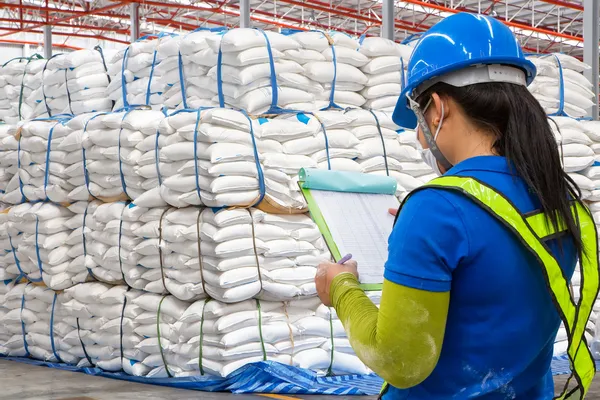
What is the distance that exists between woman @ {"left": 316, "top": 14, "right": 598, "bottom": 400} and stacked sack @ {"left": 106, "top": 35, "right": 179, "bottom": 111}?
15.0 ft

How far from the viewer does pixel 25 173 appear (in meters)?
6.72

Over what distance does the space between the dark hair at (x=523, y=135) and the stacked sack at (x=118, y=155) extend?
431 cm

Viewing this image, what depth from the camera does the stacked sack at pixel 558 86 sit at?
6359 mm

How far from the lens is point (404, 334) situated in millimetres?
1174

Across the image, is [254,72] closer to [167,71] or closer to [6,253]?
[167,71]

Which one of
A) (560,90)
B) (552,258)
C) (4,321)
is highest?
(560,90)

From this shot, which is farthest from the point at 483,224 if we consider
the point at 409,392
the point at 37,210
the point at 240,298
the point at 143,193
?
the point at 37,210

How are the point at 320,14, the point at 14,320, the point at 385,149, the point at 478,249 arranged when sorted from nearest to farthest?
the point at 478,249 < the point at 385,149 < the point at 14,320 < the point at 320,14

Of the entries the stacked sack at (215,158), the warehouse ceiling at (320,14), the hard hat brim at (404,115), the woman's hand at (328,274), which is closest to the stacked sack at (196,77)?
the stacked sack at (215,158)

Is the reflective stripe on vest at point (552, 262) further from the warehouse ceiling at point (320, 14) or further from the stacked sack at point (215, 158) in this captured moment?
the warehouse ceiling at point (320, 14)

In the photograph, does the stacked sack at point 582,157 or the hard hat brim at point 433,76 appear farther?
the stacked sack at point 582,157

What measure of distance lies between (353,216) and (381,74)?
13.1ft

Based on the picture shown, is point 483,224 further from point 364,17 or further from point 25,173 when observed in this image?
point 364,17

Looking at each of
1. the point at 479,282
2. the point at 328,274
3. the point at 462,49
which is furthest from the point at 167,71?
the point at 479,282
